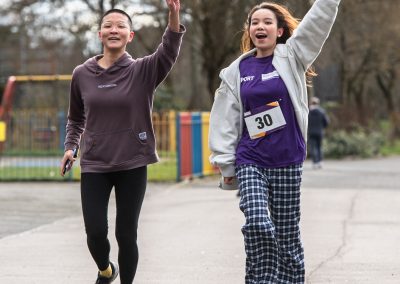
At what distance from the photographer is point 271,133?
4.89 m

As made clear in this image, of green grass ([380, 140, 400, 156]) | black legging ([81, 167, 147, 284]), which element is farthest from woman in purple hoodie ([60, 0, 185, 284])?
green grass ([380, 140, 400, 156])

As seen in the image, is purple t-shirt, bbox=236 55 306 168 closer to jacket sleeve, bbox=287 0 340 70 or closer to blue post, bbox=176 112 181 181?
jacket sleeve, bbox=287 0 340 70

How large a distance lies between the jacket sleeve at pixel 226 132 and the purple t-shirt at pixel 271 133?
56 mm

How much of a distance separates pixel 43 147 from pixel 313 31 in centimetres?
1281

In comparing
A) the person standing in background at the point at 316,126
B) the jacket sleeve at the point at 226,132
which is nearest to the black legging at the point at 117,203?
the jacket sleeve at the point at 226,132

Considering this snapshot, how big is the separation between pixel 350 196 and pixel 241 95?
8493mm

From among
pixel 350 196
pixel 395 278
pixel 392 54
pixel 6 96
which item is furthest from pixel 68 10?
pixel 395 278

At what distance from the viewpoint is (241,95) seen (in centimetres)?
495

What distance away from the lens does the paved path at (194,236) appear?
260 inches

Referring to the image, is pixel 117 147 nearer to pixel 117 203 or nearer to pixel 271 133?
pixel 117 203

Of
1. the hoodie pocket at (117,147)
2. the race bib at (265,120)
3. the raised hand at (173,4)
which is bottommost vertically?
the hoodie pocket at (117,147)

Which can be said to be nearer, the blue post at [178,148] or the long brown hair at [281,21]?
the long brown hair at [281,21]

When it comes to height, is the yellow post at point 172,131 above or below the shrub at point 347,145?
above

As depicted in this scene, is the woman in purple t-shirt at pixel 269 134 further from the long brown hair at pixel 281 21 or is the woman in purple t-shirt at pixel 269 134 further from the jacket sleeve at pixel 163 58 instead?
the jacket sleeve at pixel 163 58
